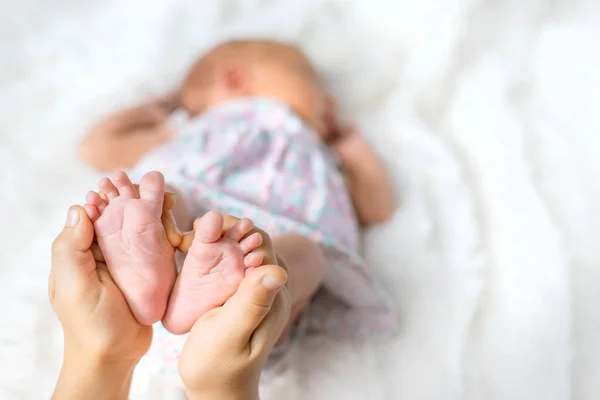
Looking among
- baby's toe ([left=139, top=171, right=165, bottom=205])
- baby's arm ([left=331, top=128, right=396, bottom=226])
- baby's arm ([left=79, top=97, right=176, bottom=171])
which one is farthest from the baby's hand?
baby's toe ([left=139, top=171, right=165, bottom=205])

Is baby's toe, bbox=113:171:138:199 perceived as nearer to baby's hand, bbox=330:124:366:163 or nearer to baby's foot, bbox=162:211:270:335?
baby's foot, bbox=162:211:270:335

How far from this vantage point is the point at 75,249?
0.65 m

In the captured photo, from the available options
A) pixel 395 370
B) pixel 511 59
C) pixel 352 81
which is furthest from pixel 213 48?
pixel 395 370

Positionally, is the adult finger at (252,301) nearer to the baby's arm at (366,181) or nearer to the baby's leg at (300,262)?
the baby's leg at (300,262)

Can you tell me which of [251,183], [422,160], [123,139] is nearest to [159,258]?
[251,183]

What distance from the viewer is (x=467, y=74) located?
1365mm

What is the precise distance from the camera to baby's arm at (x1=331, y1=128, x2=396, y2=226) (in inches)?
45.8

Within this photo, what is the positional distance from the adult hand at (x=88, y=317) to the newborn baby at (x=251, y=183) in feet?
0.06

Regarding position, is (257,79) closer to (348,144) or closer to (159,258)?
(348,144)

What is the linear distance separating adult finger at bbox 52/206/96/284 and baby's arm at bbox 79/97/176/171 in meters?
0.53

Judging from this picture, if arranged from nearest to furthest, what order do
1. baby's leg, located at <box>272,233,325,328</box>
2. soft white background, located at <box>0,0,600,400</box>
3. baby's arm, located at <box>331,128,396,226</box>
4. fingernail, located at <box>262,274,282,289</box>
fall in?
fingernail, located at <box>262,274,282,289</box> → baby's leg, located at <box>272,233,325,328</box> → soft white background, located at <box>0,0,600,400</box> → baby's arm, located at <box>331,128,396,226</box>

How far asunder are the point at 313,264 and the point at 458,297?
31cm

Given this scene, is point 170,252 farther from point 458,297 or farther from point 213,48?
point 213,48

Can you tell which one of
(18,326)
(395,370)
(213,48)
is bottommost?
(395,370)
